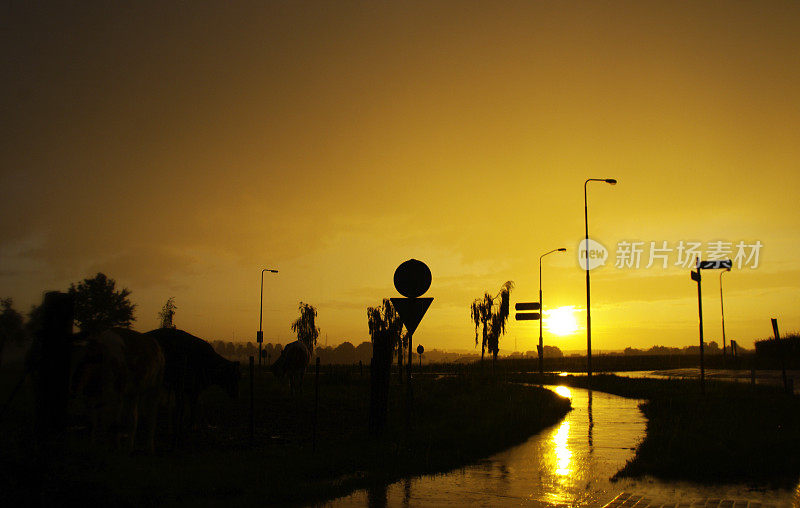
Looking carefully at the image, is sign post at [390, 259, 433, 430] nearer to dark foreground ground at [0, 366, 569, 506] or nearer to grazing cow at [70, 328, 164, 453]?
dark foreground ground at [0, 366, 569, 506]

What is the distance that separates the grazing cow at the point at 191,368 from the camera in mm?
12951

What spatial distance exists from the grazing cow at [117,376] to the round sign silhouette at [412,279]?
4.76m

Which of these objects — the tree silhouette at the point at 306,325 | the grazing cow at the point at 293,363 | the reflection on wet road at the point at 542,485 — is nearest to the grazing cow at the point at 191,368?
the reflection on wet road at the point at 542,485

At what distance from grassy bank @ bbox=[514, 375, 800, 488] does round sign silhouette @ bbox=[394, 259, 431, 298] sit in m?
4.90

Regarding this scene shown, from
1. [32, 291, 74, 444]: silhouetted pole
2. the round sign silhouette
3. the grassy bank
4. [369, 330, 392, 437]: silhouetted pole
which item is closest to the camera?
→ [32, 291, 74, 444]: silhouetted pole

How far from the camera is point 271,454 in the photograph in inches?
403

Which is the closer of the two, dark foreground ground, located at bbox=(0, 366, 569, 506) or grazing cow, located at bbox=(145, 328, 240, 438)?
dark foreground ground, located at bbox=(0, 366, 569, 506)

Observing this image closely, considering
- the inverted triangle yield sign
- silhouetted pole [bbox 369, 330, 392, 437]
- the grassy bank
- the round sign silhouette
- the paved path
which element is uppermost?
the round sign silhouette

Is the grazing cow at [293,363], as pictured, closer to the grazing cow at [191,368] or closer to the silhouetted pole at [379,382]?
the grazing cow at [191,368]

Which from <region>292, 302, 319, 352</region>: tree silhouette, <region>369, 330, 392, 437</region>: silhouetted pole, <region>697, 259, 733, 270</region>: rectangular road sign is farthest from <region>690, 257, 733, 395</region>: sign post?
<region>292, 302, 319, 352</region>: tree silhouette

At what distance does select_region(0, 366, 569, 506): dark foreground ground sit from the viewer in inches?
246

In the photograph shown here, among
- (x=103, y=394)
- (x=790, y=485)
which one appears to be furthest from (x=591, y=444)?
(x=103, y=394)

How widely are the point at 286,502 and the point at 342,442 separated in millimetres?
4342

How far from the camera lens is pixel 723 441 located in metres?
11.6
